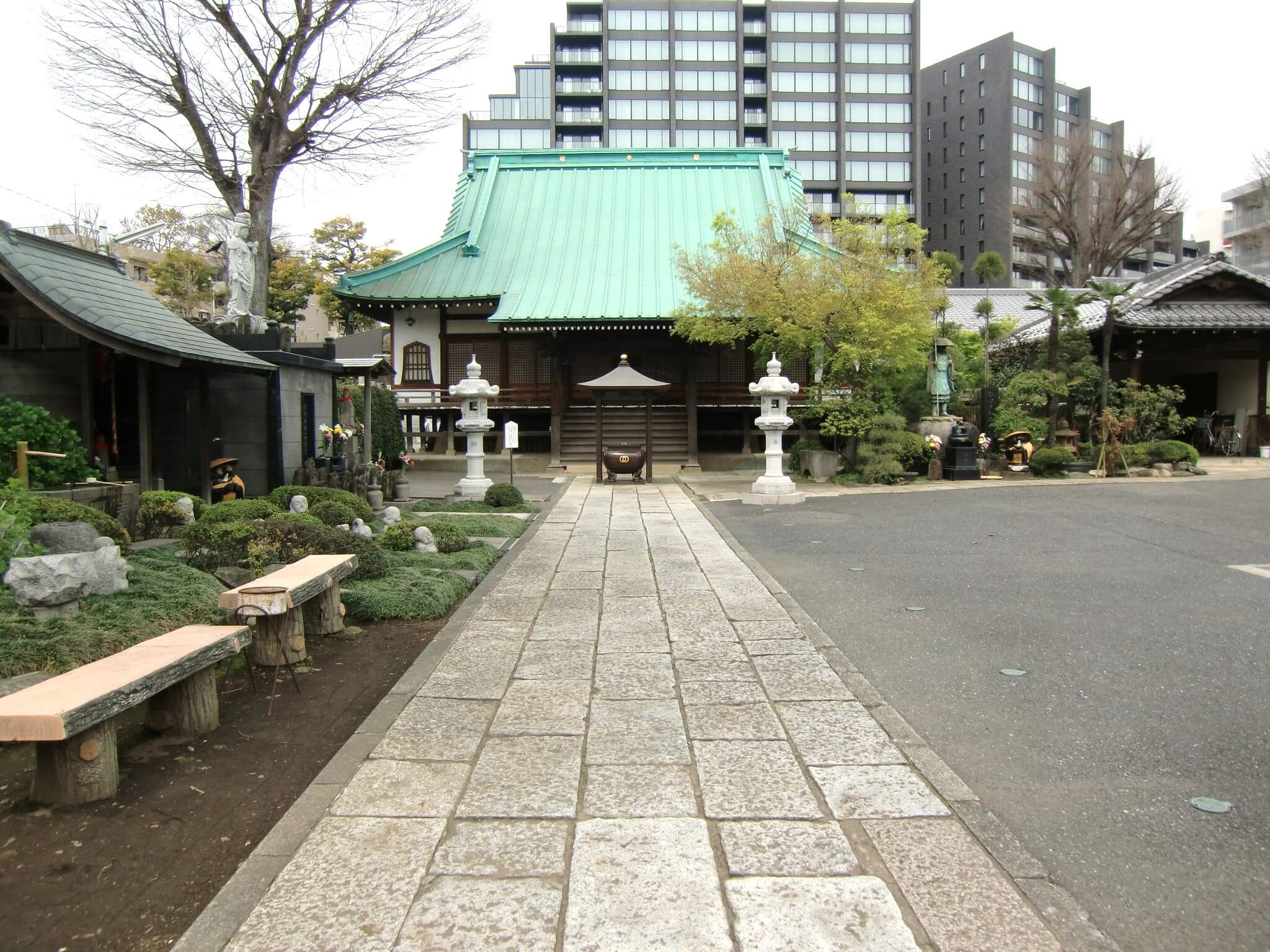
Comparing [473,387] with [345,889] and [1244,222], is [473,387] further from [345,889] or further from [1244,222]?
Answer: [1244,222]

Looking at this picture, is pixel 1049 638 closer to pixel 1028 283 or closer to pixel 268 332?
pixel 268 332

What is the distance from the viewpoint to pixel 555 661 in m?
5.06

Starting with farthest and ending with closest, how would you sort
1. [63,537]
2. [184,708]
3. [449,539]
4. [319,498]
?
[319,498], [449,539], [63,537], [184,708]

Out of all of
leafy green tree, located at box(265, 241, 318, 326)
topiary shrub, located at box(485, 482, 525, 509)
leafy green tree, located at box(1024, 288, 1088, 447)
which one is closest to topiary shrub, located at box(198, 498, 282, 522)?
topiary shrub, located at box(485, 482, 525, 509)

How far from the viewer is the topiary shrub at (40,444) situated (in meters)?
7.34

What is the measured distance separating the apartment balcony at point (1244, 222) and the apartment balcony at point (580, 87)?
126 ft

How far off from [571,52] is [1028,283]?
32697 mm

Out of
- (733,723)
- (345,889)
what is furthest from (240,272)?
(345,889)

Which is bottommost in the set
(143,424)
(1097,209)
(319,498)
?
(319,498)

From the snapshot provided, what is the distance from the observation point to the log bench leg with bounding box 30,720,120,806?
3273mm

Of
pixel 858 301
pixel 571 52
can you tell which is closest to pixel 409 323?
pixel 858 301

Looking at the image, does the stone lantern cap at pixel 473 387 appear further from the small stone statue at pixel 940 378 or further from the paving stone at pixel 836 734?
the paving stone at pixel 836 734

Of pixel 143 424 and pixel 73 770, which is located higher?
pixel 143 424

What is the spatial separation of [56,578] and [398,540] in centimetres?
359
